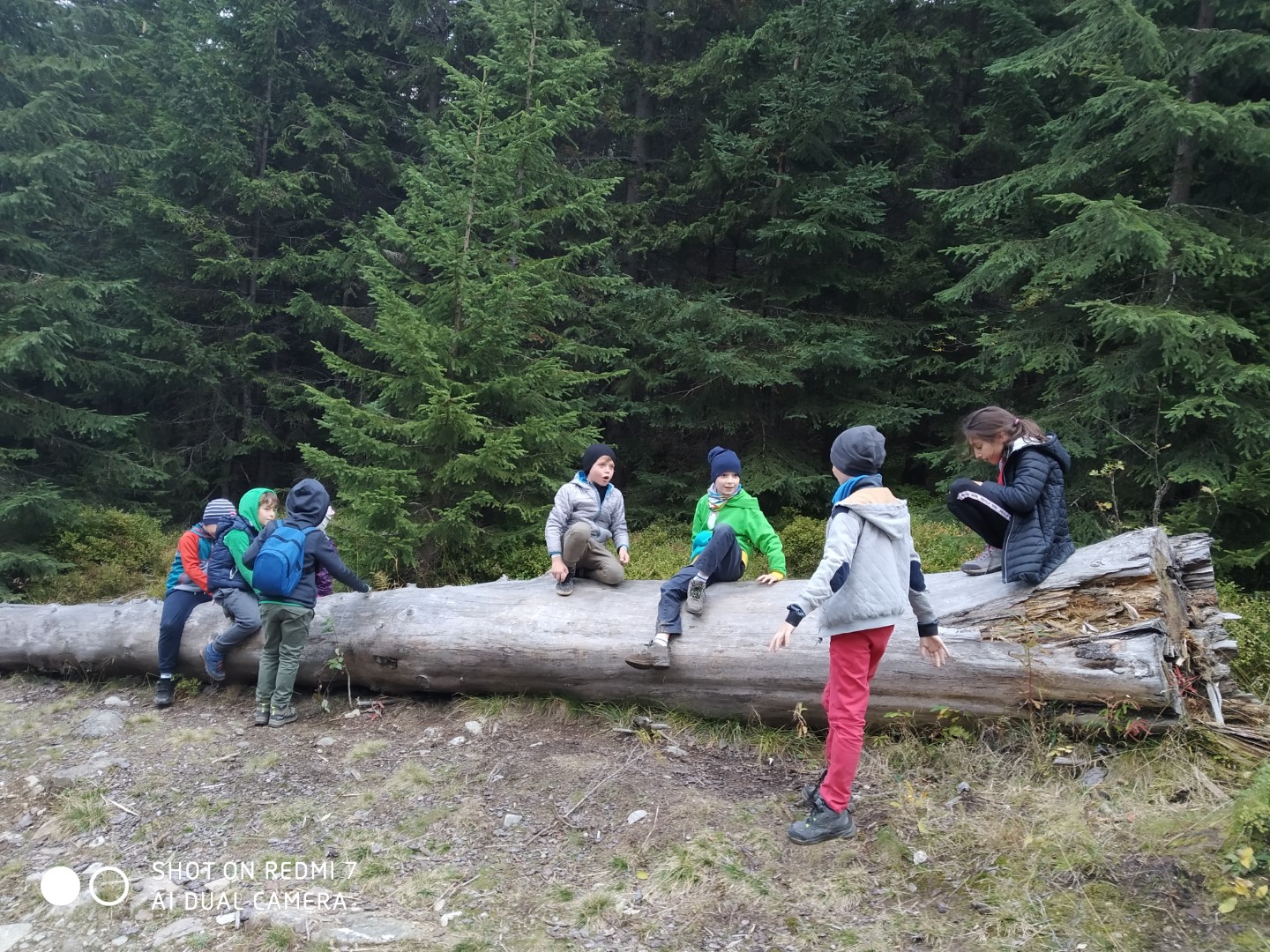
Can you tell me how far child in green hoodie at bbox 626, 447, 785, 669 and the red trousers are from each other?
59.0 inches

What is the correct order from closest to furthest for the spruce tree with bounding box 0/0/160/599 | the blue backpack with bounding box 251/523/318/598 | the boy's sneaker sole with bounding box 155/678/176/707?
the blue backpack with bounding box 251/523/318/598 → the boy's sneaker sole with bounding box 155/678/176/707 → the spruce tree with bounding box 0/0/160/599

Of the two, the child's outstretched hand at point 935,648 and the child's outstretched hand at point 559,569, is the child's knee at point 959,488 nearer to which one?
the child's outstretched hand at point 935,648

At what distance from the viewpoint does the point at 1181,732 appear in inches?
180

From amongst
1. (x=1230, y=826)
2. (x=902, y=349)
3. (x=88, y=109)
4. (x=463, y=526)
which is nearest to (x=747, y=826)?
(x=1230, y=826)

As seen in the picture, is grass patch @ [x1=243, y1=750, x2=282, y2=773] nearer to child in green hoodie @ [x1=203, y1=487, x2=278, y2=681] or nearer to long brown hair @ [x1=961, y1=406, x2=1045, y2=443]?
child in green hoodie @ [x1=203, y1=487, x2=278, y2=681]

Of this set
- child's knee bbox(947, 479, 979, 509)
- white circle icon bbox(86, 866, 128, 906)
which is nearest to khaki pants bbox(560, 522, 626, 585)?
child's knee bbox(947, 479, 979, 509)

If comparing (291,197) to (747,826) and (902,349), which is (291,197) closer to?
(902,349)

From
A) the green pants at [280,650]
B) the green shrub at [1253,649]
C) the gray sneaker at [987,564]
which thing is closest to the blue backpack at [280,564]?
the green pants at [280,650]

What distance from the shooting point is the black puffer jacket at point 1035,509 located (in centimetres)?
468

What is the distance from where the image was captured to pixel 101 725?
21.5ft

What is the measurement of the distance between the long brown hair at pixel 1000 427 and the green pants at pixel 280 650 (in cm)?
559

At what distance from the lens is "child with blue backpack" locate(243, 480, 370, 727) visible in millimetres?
6027

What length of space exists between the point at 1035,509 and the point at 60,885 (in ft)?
21.6

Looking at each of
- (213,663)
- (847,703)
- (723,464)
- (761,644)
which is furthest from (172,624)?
(847,703)
